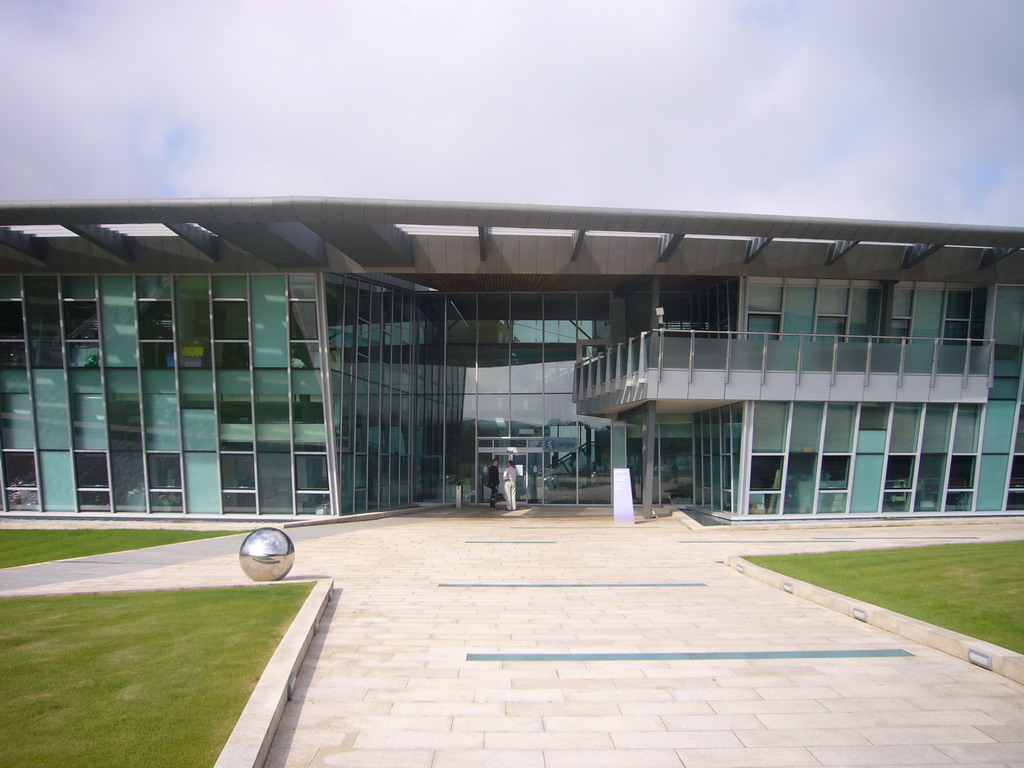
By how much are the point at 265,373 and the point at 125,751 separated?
17212 mm

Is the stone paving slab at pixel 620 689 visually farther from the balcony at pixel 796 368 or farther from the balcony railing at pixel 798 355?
the balcony railing at pixel 798 355

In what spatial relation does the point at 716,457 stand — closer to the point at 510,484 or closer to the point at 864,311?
the point at 864,311

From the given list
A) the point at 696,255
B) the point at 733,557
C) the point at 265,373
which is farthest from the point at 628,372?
the point at 265,373

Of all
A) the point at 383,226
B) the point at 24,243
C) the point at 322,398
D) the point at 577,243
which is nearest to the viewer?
the point at 383,226

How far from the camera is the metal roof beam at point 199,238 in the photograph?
18.5 m

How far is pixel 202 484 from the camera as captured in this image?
69.8 ft

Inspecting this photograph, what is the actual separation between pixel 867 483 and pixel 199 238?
20.7m

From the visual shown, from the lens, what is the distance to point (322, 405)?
20.8 m

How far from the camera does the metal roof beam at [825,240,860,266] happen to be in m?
20.0

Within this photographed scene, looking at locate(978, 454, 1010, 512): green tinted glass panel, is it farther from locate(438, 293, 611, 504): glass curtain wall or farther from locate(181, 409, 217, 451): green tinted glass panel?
locate(181, 409, 217, 451): green tinted glass panel

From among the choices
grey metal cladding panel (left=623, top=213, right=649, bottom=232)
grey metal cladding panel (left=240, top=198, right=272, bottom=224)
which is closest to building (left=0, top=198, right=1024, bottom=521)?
grey metal cladding panel (left=240, top=198, right=272, bottom=224)

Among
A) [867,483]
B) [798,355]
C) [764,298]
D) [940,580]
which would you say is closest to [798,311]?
[764,298]

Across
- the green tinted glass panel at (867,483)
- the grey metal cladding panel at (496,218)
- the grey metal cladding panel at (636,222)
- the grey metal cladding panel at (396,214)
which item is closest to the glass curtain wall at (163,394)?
the grey metal cladding panel at (396,214)

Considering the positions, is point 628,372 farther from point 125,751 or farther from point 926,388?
point 125,751
